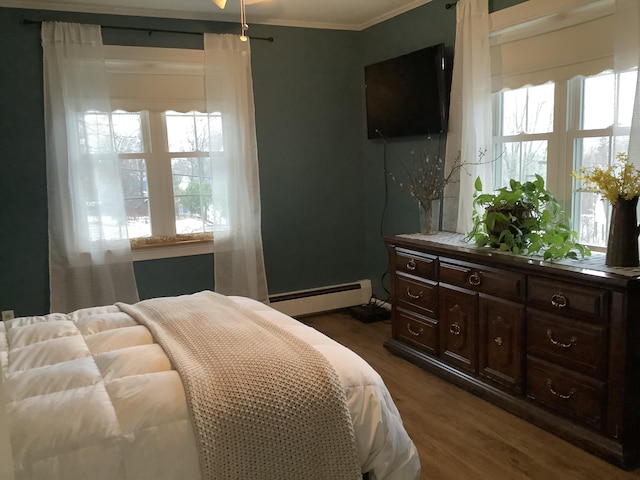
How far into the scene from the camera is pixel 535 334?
272 centimetres

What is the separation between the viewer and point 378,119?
14.2ft

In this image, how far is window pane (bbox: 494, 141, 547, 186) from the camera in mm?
3326

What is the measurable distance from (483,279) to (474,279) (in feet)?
0.23

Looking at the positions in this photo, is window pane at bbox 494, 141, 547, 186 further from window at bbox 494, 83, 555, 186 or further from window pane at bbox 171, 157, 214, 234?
window pane at bbox 171, 157, 214, 234

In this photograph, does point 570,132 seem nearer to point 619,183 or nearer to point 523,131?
point 523,131

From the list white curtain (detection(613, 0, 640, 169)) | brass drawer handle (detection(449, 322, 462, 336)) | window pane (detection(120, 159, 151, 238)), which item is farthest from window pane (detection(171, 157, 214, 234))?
white curtain (detection(613, 0, 640, 169))

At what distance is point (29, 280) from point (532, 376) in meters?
3.33

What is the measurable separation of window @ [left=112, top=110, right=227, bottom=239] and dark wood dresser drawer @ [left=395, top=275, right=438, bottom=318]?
1.50 m

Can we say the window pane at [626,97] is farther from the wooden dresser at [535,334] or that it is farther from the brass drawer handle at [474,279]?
the brass drawer handle at [474,279]

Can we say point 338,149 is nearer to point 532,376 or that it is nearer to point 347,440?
point 532,376

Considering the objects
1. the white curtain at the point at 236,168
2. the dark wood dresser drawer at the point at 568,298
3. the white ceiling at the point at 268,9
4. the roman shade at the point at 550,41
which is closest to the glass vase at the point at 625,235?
the dark wood dresser drawer at the point at 568,298

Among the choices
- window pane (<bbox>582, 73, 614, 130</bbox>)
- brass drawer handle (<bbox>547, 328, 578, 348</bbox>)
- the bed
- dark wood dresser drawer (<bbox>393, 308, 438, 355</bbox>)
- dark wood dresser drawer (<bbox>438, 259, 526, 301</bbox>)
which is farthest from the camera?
dark wood dresser drawer (<bbox>393, 308, 438, 355</bbox>)

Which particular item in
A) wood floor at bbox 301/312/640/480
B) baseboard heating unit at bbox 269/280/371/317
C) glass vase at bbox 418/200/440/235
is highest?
glass vase at bbox 418/200/440/235

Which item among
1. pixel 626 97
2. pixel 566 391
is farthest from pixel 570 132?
pixel 566 391
